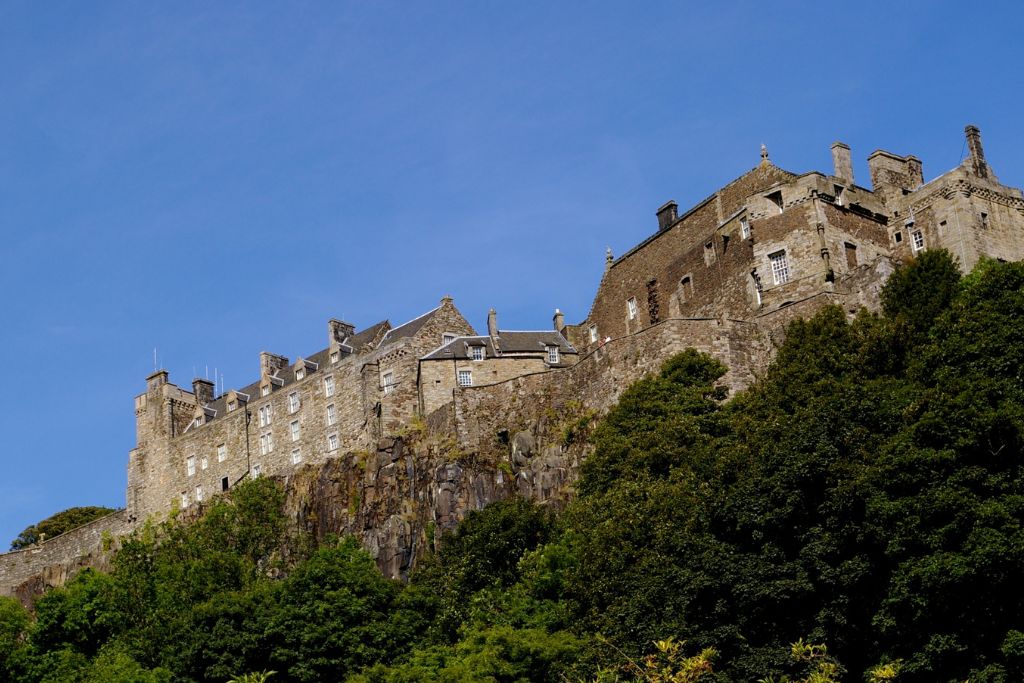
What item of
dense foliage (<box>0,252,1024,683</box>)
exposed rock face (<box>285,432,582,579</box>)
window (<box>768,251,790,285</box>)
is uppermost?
window (<box>768,251,790,285</box>)

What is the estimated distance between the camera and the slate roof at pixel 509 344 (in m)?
65.9

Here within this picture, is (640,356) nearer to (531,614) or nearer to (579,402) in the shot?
(579,402)

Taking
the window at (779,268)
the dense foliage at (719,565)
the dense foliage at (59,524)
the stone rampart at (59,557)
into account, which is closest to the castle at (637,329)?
the window at (779,268)

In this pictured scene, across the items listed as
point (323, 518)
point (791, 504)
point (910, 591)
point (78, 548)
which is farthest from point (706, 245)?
point (78, 548)

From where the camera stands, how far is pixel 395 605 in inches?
1997

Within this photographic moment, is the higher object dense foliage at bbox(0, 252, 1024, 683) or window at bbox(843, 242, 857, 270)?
window at bbox(843, 242, 857, 270)

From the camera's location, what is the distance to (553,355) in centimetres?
6688

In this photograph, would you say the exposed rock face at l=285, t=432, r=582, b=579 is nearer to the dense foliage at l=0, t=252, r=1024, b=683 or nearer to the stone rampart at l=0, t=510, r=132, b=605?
the dense foliage at l=0, t=252, r=1024, b=683

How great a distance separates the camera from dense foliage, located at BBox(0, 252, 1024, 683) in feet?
108

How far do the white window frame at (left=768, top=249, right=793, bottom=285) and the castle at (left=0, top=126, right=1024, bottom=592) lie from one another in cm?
5

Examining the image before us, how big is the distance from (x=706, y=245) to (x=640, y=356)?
8425mm

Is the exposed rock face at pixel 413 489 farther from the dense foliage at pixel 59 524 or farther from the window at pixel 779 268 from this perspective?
the dense foliage at pixel 59 524

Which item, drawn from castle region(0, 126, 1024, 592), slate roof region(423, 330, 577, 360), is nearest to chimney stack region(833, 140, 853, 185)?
castle region(0, 126, 1024, 592)

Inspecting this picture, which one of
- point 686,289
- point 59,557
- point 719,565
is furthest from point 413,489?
point 59,557
